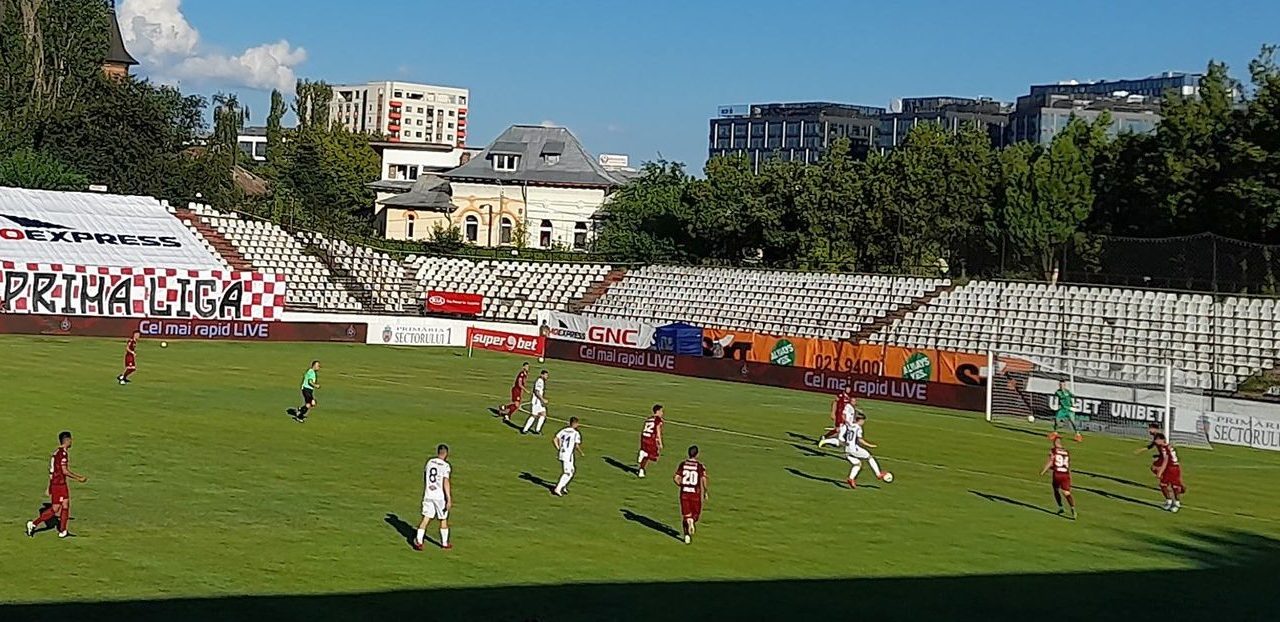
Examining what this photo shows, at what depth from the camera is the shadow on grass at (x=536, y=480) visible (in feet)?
92.1

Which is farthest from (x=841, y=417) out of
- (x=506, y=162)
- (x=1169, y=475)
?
(x=506, y=162)

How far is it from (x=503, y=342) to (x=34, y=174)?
34.1 metres

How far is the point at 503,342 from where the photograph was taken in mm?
70500

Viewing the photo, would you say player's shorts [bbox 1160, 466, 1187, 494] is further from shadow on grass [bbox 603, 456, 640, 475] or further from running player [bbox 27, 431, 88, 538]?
running player [bbox 27, 431, 88, 538]

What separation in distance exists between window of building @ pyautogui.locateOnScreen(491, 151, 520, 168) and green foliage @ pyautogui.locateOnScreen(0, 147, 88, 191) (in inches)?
1640

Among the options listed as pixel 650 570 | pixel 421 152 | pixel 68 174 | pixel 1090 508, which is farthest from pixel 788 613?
pixel 421 152

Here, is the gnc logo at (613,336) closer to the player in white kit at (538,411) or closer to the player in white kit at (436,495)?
the player in white kit at (538,411)

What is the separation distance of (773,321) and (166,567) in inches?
2095

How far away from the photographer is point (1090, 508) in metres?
28.9

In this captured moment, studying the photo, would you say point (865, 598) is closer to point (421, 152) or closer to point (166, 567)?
point (166, 567)

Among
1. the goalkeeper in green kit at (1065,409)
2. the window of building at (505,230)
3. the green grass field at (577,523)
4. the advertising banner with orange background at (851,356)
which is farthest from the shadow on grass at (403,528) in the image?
the window of building at (505,230)

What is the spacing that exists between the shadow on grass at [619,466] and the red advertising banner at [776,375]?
22023 mm

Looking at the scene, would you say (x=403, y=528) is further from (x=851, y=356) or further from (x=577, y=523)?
(x=851, y=356)

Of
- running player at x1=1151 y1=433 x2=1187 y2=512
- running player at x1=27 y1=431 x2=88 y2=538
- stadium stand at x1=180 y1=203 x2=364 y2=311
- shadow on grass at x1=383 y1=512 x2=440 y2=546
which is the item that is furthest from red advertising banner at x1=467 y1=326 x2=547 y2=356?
running player at x1=27 y1=431 x2=88 y2=538
